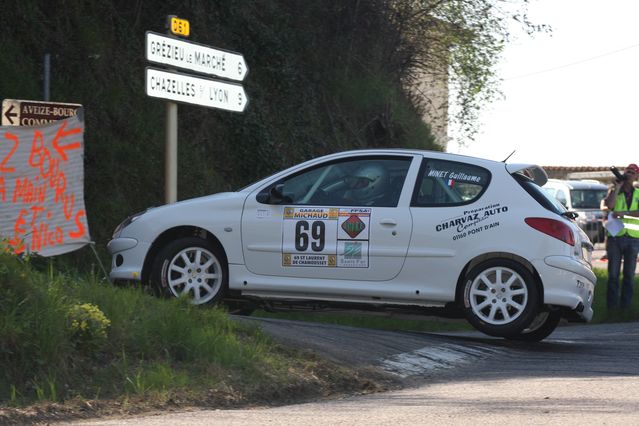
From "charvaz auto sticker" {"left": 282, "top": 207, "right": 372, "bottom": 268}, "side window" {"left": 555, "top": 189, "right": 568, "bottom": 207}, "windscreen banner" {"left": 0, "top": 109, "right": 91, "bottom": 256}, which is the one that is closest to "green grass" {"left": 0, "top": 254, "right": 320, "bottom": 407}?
"windscreen banner" {"left": 0, "top": 109, "right": 91, "bottom": 256}

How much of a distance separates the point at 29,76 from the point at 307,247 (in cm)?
815

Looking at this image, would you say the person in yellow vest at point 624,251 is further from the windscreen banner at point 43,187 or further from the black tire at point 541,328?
the windscreen banner at point 43,187

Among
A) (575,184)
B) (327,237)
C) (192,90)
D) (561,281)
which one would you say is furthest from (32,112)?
(575,184)

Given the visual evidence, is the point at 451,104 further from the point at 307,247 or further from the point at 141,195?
the point at 307,247

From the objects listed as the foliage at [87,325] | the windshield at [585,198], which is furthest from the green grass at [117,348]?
the windshield at [585,198]

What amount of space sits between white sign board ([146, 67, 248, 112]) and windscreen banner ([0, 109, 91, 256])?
148cm

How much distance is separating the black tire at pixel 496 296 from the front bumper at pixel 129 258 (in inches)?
115

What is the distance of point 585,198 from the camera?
3947 cm

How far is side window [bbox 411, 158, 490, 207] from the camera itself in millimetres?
11195

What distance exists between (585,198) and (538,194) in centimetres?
2888

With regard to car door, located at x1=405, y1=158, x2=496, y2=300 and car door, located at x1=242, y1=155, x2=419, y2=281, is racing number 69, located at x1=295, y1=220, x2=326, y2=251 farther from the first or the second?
car door, located at x1=405, y1=158, x2=496, y2=300

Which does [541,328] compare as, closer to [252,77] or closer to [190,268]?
[190,268]

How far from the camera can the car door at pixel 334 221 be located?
11.1 meters

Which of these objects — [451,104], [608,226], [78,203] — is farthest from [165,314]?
[451,104]
